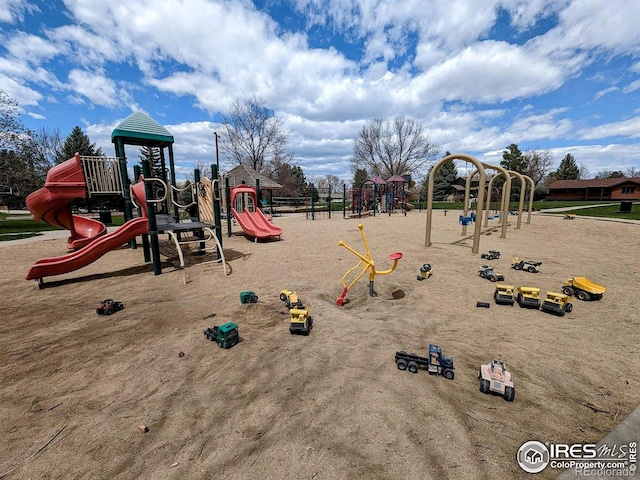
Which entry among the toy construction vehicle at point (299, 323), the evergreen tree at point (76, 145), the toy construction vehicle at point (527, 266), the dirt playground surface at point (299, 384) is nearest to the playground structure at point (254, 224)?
the dirt playground surface at point (299, 384)

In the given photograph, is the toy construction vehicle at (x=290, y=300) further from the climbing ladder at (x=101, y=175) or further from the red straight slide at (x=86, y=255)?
the climbing ladder at (x=101, y=175)

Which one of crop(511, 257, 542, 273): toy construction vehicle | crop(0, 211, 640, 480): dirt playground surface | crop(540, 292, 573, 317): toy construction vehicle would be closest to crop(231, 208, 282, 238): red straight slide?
crop(0, 211, 640, 480): dirt playground surface

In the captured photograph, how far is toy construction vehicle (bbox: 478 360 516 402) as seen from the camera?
7.41 feet

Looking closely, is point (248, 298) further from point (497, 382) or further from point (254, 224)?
point (254, 224)

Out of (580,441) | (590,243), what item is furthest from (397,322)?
(590,243)

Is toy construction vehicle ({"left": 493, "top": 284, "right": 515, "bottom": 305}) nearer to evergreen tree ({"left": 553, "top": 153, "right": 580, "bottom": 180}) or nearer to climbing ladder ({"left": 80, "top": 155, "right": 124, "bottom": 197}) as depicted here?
climbing ladder ({"left": 80, "top": 155, "right": 124, "bottom": 197})

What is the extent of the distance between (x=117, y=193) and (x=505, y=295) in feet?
30.3

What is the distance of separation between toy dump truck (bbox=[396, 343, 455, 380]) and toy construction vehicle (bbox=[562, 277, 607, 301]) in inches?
135

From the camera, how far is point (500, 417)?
2078 millimetres

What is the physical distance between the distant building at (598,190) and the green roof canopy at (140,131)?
193 ft

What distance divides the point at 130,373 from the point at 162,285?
3.06 metres

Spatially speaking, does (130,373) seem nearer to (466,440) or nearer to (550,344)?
(466,440)

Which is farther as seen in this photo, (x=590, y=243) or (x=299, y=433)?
(x=590, y=243)

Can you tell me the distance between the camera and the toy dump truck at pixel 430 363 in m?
2.55
